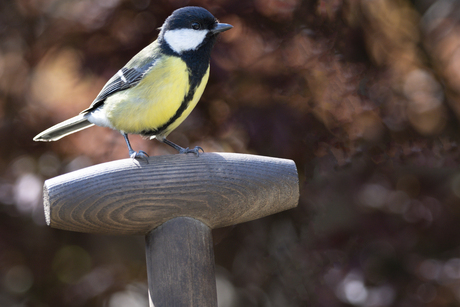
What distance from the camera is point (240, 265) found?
2420 millimetres

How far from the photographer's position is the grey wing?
76.1 inches

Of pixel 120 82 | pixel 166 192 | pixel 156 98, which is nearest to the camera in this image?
pixel 166 192

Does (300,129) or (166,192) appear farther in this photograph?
(300,129)

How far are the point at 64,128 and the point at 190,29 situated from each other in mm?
738

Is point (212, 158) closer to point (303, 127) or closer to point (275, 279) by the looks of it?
point (303, 127)

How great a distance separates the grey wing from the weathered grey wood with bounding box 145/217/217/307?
710 millimetres

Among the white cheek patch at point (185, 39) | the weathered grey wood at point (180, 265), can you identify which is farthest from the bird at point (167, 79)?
the weathered grey wood at point (180, 265)

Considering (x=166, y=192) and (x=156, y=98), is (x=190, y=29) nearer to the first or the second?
(x=156, y=98)

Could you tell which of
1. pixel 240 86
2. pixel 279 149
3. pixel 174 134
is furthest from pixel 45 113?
pixel 279 149

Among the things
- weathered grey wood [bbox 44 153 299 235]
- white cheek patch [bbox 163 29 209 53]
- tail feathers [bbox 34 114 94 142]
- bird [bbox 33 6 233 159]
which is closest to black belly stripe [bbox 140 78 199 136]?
bird [bbox 33 6 233 159]

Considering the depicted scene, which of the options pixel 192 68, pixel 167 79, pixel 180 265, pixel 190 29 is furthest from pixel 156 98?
pixel 180 265

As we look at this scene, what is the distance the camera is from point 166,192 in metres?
1.49

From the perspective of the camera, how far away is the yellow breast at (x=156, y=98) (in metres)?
1.82

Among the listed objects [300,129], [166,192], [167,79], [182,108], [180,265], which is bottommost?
[180,265]
